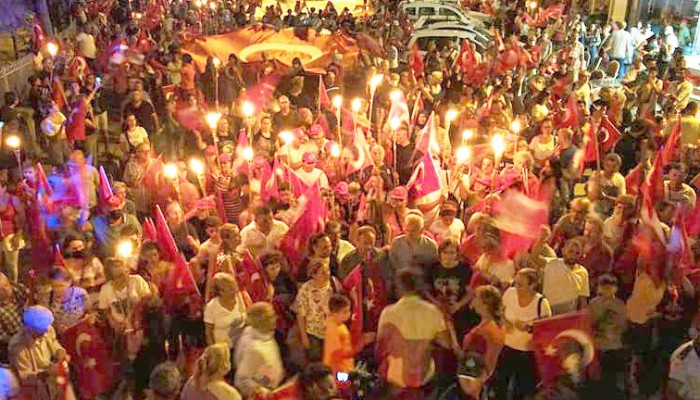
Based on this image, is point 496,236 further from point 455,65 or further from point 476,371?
point 455,65

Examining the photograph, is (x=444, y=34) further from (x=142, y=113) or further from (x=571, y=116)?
(x=142, y=113)

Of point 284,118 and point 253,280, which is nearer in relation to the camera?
point 253,280

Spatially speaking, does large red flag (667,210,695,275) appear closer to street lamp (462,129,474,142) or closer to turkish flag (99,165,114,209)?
street lamp (462,129,474,142)

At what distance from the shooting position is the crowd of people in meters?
5.09

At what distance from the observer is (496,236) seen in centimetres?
616

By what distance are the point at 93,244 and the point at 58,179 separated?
1.38m

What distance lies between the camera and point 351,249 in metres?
6.32

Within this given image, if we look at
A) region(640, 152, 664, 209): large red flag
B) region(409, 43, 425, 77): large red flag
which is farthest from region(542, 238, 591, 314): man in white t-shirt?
region(409, 43, 425, 77): large red flag

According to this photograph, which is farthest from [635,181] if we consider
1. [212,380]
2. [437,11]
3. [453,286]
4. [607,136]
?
[437,11]

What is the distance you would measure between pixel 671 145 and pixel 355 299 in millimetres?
Result: 5091

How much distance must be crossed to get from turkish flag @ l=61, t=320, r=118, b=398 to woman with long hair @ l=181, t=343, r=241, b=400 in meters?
1.11

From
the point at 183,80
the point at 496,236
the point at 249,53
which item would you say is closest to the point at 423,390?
the point at 496,236

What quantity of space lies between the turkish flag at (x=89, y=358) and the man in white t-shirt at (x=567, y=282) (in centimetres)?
319

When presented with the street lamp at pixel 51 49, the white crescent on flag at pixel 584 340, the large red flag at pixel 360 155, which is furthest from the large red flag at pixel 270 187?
the street lamp at pixel 51 49
